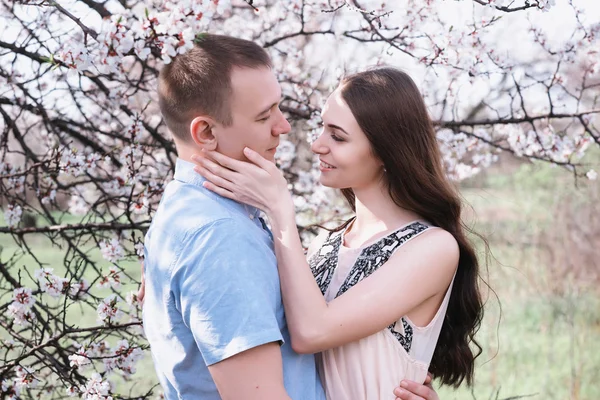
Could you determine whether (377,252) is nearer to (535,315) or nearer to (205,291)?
(205,291)

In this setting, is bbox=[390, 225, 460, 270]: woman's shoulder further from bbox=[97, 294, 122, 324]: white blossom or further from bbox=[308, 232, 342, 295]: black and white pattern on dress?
bbox=[97, 294, 122, 324]: white blossom

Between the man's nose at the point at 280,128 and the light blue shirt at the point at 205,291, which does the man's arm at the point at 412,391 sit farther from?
the man's nose at the point at 280,128

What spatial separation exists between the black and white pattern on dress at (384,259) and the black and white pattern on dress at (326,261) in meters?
0.08

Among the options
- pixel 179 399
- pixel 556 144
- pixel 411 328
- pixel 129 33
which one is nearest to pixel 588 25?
pixel 556 144

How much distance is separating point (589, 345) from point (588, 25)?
9.59 feet

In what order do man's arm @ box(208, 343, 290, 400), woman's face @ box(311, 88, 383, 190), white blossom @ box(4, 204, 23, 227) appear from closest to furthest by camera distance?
man's arm @ box(208, 343, 290, 400)
woman's face @ box(311, 88, 383, 190)
white blossom @ box(4, 204, 23, 227)

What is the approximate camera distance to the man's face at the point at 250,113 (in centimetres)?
141

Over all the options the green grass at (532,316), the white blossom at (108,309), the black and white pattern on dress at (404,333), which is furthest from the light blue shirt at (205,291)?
the green grass at (532,316)

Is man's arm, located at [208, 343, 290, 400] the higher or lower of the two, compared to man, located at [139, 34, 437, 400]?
lower

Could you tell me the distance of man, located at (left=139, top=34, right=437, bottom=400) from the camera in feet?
3.98

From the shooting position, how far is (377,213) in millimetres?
1866

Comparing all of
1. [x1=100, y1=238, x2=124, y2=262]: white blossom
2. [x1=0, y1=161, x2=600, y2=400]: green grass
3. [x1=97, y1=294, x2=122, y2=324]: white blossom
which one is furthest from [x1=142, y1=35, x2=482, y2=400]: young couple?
[x1=0, y1=161, x2=600, y2=400]: green grass

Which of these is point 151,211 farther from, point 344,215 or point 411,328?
point 344,215

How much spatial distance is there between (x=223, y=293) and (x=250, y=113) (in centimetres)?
42
